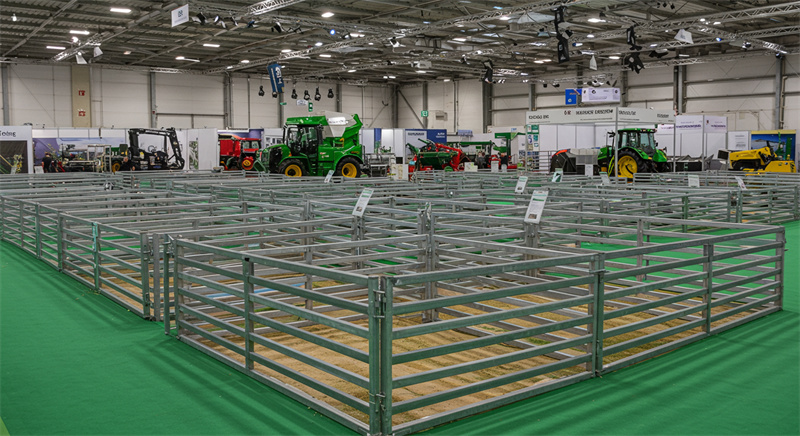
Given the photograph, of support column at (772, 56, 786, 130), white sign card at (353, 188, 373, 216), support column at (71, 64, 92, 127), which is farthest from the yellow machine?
support column at (71, 64, 92, 127)

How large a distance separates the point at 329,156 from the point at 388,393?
74.8 ft

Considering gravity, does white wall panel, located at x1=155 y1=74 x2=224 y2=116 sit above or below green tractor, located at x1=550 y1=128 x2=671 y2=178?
above

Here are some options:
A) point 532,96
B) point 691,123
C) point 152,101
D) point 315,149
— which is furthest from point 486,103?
point 315,149

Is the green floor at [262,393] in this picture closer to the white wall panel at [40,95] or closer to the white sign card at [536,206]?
the white sign card at [536,206]

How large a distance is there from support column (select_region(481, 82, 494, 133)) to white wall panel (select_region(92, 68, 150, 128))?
21.4 metres

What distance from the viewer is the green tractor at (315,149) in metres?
26.7

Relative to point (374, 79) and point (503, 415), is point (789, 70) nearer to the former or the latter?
point (374, 79)

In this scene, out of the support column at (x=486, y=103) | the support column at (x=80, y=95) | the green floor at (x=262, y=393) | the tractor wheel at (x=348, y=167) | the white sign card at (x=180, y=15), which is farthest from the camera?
the support column at (x=486, y=103)

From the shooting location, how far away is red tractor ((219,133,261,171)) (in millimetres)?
34438

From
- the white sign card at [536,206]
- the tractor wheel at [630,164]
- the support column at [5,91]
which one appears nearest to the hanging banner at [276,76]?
the tractor wheel at [630,164]

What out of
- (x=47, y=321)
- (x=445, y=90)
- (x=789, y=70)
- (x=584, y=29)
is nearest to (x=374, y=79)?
(x=445, y=90)

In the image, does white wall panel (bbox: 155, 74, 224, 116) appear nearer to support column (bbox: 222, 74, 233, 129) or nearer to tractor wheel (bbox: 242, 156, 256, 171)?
support column (bbox: 222, 74, 233, 129)

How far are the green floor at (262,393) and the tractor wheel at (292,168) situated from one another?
1959 centimetres

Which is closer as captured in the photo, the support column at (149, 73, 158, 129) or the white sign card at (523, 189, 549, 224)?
the white sign card at (523, 189, 549, 224)
